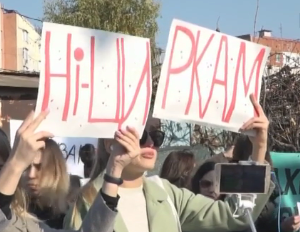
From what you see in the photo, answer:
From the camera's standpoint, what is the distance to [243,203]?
297 cm

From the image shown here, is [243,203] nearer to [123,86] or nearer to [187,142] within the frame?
[123,86]

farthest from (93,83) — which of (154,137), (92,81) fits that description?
(154,137)

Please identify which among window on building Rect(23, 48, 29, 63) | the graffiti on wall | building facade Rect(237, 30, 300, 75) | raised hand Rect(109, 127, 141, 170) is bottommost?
window on building Rect(23, 48, 29, 63)

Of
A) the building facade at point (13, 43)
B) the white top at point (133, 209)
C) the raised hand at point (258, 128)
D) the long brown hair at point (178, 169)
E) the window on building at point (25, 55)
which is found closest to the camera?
the white top at point (133, 209)

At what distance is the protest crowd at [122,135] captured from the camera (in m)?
2.53

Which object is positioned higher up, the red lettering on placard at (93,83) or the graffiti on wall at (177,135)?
the red lettering on placard at (93,83)

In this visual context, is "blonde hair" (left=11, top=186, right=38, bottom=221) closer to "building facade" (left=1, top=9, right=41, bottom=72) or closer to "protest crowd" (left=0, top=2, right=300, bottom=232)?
"protest crowd" (left=0, top=2, right=300, bottom=232)

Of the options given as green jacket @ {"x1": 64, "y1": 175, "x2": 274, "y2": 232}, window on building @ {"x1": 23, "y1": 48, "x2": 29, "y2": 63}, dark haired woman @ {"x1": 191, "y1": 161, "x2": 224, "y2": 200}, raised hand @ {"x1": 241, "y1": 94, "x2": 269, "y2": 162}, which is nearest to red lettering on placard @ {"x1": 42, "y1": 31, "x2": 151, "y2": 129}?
green jacket @ {"x1": 64, "y1": 175, "x2": 274, "y2": 232}

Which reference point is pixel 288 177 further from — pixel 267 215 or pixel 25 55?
pixel 25 55

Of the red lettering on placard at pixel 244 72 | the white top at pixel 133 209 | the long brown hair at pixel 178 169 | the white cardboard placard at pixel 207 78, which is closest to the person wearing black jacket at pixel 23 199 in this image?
the white top at pixel 133 209

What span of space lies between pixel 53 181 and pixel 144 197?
0.48 meters

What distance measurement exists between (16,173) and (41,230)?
0.32 meters

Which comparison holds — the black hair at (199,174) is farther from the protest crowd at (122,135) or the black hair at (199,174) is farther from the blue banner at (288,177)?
the protest crowd at (122,135)

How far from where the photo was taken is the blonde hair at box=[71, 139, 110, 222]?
2781 millimetres
